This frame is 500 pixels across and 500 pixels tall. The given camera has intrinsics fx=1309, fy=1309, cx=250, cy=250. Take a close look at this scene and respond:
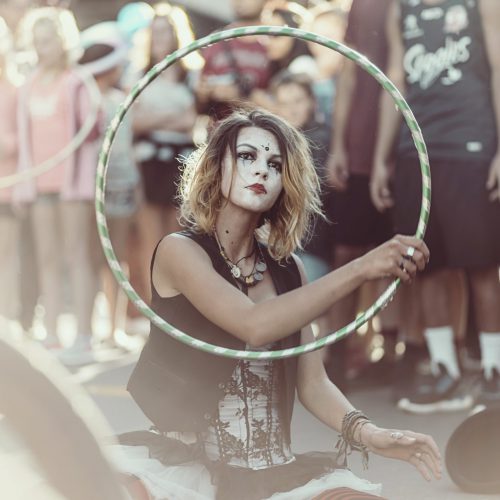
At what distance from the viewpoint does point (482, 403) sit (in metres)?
4.68

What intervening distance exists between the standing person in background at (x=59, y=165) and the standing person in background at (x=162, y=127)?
0.42m

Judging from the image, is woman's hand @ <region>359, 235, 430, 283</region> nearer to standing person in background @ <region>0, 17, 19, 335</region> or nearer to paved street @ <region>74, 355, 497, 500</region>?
paved street @ <region>74, 355, 497, 500</region>

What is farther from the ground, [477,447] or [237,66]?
[237,66]

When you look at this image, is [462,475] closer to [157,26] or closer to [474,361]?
[474,361]

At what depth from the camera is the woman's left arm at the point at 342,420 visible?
2.47 meters

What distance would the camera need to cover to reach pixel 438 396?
15.8ft

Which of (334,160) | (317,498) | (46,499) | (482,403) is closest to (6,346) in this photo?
(46,499)

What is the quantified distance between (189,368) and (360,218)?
214 centimetres

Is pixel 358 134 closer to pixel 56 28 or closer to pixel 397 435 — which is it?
pixel 56 28

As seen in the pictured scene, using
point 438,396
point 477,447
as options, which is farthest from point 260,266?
point 438,396

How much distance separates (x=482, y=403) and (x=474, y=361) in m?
0.73

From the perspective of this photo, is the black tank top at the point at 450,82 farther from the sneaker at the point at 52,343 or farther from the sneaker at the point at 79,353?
the sneaker at the point at 52,343

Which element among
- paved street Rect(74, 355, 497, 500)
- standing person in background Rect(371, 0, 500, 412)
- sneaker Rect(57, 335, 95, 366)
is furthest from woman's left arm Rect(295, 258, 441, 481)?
sneaker Rect(57, 335, 95, 366)

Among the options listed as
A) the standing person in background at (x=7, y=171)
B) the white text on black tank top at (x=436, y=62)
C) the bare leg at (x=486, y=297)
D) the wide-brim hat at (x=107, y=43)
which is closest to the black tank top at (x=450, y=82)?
the white text on black tank top at (x=436, y=62)
